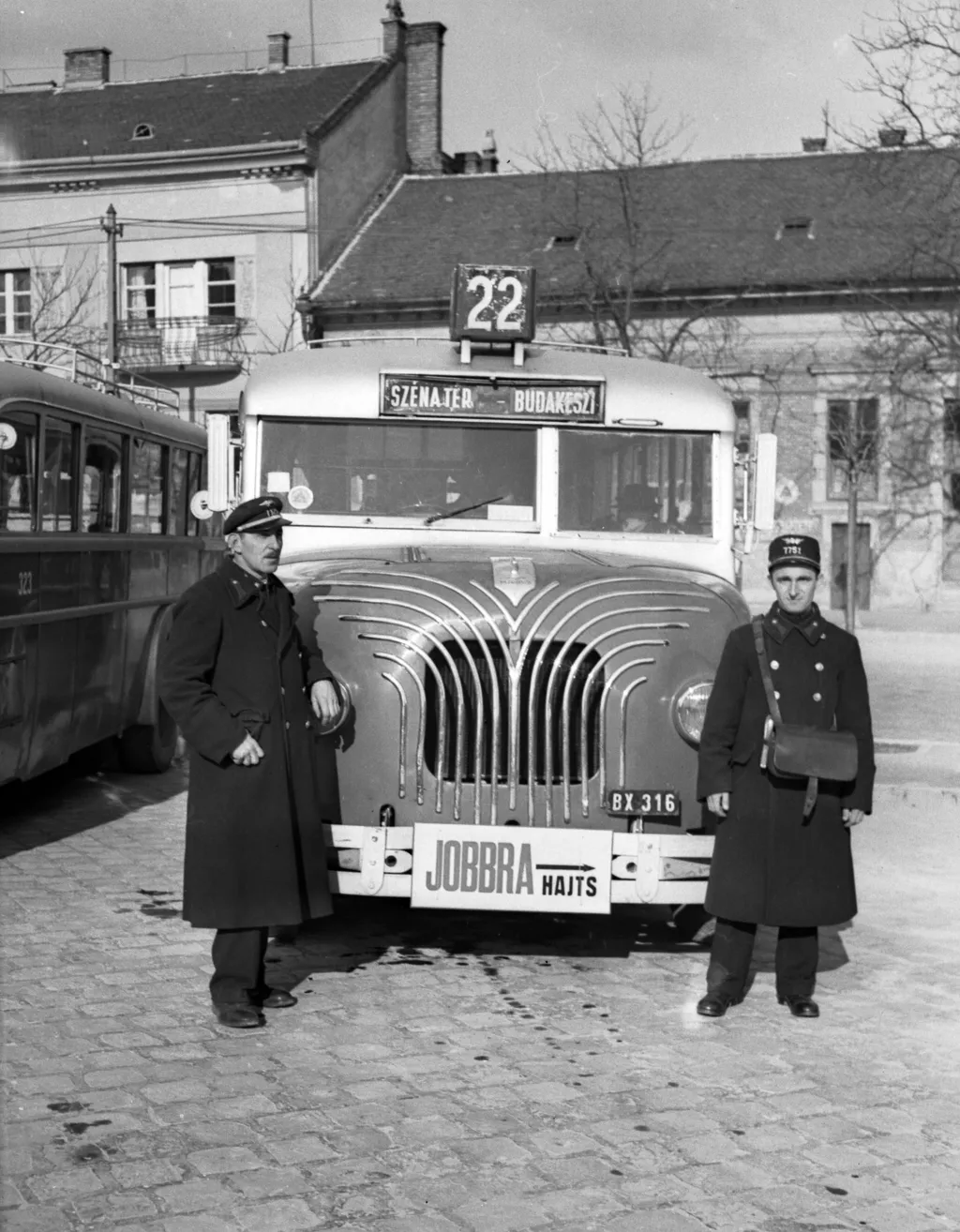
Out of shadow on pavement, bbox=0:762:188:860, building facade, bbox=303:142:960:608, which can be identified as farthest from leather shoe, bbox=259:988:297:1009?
building facade, bbox=303:142:960:608

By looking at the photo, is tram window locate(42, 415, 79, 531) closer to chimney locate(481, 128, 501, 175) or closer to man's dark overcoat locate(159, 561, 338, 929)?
man's dark overcoat locate(159, 561, 338, 929)

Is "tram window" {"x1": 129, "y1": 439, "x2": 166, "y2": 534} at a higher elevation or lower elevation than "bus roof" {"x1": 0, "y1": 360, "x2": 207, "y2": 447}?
lower

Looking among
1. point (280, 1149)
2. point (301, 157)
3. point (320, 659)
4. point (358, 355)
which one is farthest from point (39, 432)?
point (301, 157)

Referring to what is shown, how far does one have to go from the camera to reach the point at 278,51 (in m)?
42.2

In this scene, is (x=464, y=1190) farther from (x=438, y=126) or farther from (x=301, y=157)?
(x=438, y=126)

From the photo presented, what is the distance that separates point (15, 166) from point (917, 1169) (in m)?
39.1

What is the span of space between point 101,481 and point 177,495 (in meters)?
1.90

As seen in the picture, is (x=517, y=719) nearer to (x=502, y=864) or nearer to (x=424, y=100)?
(x=502, y=864)

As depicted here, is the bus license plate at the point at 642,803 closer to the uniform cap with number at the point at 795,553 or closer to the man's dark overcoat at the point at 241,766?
the uniform cap with number at the point at 795,553

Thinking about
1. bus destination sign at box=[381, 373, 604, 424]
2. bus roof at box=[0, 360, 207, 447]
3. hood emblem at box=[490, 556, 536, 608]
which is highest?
bus roof at box=[0, 360, 207, 447]

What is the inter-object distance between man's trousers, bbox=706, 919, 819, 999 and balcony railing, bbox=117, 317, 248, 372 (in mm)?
33384

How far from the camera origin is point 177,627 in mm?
5527

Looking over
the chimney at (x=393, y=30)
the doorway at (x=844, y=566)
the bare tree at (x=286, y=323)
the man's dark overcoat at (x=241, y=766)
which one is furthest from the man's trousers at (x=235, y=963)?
the chimney at (x=393, y=30)

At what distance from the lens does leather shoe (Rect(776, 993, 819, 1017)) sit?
5.83 m
